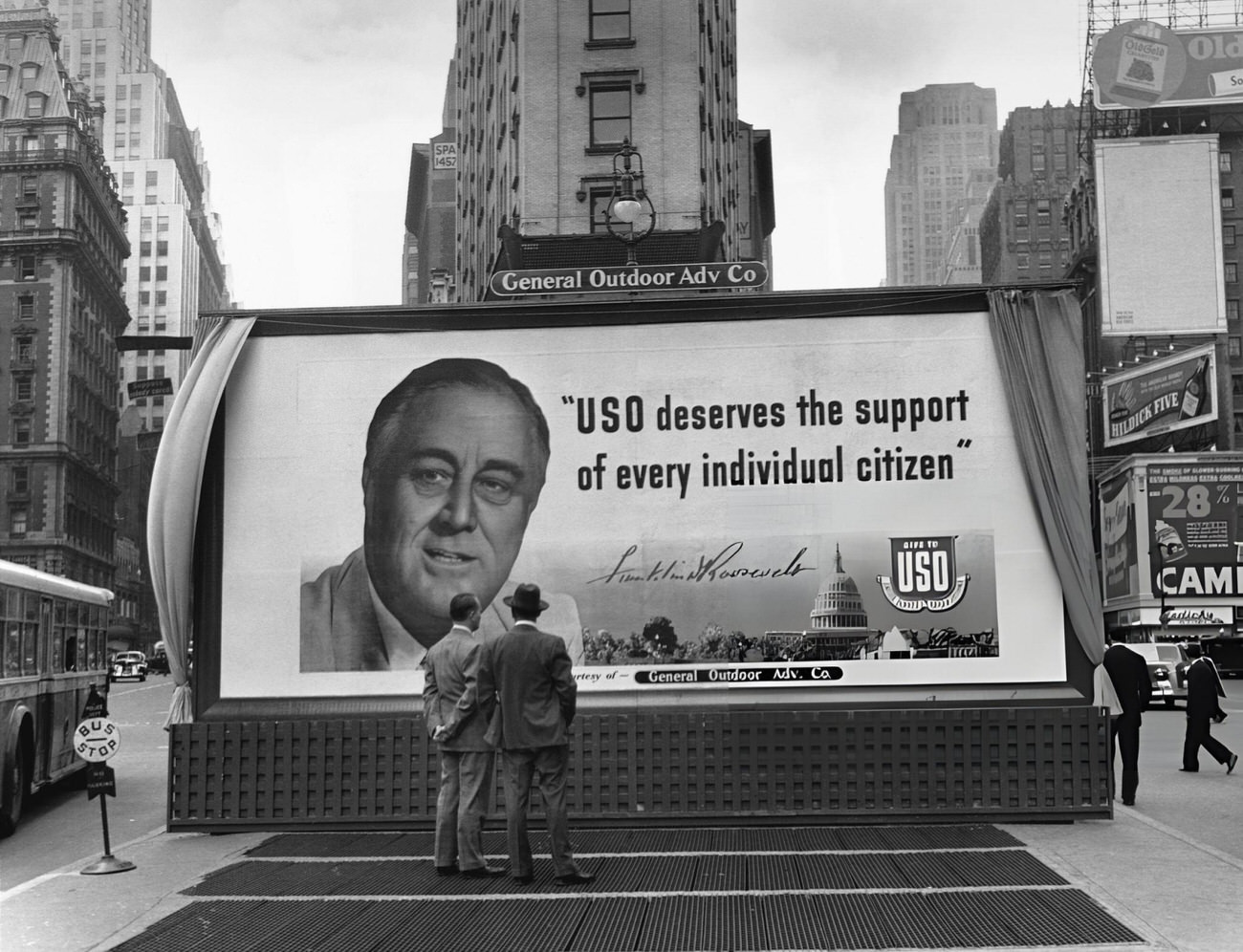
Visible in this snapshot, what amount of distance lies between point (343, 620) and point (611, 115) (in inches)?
1446

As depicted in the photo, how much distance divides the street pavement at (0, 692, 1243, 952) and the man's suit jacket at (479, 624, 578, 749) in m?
0.92

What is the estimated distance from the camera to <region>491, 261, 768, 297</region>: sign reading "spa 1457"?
1157 centimetres

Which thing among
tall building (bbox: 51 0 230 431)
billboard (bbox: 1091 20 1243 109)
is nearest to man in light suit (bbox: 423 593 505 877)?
billboard (bbox: 1091 20 1243 109)

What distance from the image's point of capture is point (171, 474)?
437 inches

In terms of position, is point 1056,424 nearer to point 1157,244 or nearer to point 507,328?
point 507,328

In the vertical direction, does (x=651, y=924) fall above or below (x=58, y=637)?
below

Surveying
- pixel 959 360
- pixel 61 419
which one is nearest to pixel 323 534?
pixel 959 360

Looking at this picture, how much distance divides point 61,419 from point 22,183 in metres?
16.7

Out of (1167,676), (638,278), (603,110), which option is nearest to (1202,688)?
(638,278)

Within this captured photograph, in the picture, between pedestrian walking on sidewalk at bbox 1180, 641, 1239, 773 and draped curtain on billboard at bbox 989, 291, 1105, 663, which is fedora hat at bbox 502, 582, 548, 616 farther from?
pedestrian walking on sidewalk at bbox 1180, 641, 1239, 773

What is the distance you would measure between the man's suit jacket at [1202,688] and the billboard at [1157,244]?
75459mm

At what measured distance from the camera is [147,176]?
169 m

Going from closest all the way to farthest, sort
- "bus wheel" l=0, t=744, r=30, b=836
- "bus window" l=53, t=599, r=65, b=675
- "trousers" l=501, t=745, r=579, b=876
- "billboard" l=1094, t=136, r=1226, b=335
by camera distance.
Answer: "trousers" l=501, t=745, r=579, b=876, "bus wheel" l=0, t=744, r=30, b=836, "bus window" l=53, t=599, r=65, b=675, "billboard" l=1094, t=136, r=1226, b=335

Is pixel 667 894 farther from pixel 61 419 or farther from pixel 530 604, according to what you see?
pixel 61 419
